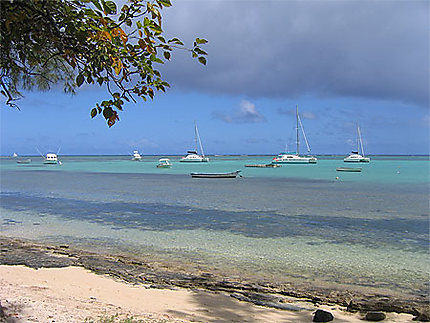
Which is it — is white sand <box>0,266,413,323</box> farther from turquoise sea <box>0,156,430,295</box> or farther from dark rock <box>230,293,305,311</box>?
turquoise sea <box>0,156,430,295</box>

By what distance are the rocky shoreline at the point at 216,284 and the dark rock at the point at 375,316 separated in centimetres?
32

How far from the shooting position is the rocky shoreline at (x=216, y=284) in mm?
7121

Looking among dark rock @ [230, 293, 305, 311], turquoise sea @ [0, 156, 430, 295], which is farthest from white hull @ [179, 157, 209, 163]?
dark rock @ [230, 293, 305, 311]

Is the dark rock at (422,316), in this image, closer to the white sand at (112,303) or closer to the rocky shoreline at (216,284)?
the rocky shoreline at (216,284)

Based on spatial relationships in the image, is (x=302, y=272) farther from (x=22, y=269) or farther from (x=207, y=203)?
(x=207, y=203)

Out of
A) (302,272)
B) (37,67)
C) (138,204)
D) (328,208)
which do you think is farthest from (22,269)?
(328,208)

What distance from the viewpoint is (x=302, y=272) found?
10039mm

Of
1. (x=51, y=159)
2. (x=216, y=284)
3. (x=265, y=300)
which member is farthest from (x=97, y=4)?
(x=51, y=159)

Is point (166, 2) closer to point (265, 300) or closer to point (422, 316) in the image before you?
point (265, 300)

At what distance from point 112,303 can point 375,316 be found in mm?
4297

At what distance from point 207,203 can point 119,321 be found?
2039 cm

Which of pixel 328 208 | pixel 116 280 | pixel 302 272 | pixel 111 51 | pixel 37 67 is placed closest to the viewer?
pixel 111 51

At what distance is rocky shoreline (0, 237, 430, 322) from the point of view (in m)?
7.12

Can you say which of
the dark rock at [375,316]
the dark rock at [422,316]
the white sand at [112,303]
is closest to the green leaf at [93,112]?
the white sand at [112,303]
